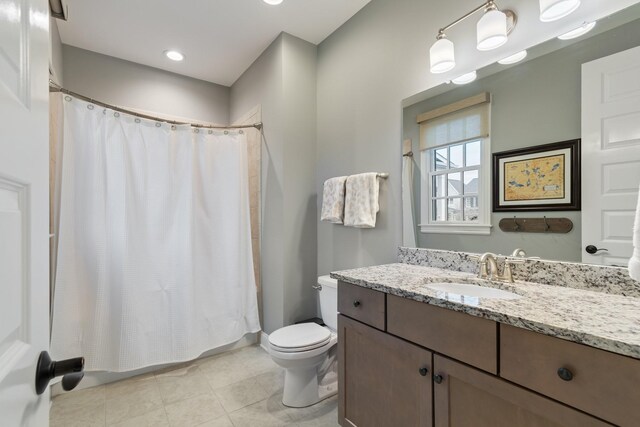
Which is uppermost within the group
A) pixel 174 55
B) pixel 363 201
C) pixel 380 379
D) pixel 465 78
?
pixel 174 55

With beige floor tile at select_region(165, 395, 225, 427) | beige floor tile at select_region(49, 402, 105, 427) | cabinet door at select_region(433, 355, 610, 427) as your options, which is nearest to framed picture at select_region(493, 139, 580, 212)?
cabinet door at select_region(433, 355, 610, 427)

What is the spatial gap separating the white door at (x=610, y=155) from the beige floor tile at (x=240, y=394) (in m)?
1.91

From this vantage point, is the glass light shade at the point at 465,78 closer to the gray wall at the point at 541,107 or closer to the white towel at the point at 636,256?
the gray wall at the point at 541,107

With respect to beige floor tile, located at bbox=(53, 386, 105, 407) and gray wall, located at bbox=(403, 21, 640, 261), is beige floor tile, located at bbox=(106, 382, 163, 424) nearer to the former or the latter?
beige floor tile, located at bbox=(53, 386, 105, 407)

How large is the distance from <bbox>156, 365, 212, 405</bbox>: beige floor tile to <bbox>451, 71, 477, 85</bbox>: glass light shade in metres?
2.41

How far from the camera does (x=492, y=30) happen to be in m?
1.30

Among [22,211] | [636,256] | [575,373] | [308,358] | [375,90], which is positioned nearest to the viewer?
[22,211]

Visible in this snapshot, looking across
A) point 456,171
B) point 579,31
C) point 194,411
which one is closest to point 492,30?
point 579,31

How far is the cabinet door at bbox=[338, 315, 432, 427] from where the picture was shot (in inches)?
43.3

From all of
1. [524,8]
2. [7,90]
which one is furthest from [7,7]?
[524,8]

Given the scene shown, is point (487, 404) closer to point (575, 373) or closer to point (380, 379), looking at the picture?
point (575, 373)

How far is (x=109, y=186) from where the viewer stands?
203cm

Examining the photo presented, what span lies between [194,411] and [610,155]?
94.1 inches

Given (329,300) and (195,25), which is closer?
(329,300)
